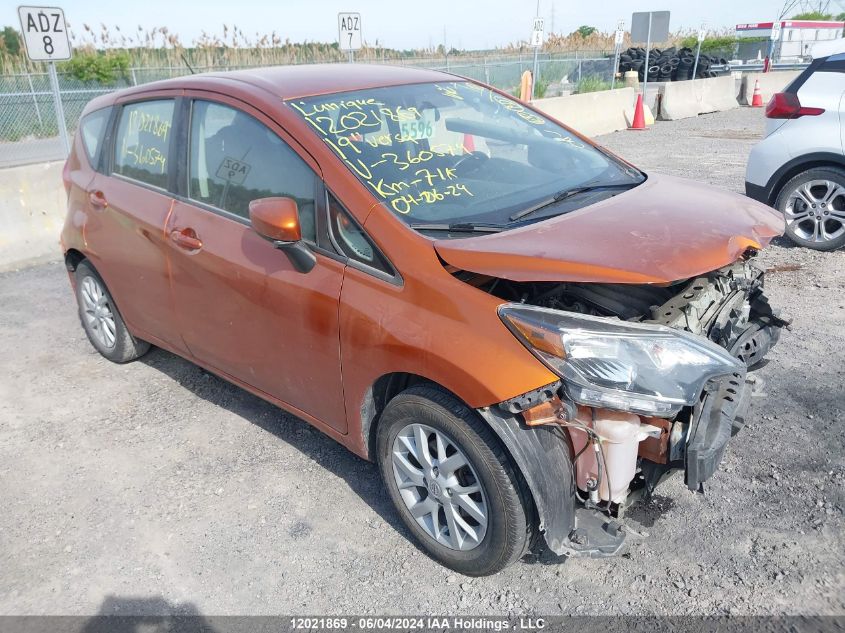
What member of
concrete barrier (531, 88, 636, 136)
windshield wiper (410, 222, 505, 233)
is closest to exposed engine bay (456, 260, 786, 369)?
windshield wiper (410, 222, 505, 233)

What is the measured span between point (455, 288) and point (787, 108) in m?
5.47

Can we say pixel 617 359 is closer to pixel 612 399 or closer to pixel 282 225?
pixel 612 399

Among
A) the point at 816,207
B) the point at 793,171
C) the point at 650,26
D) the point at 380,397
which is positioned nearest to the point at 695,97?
the point at 650,26

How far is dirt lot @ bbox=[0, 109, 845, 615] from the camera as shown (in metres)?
2.77

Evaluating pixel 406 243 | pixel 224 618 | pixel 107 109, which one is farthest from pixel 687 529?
pixel 107 109

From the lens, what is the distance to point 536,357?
2412 mm

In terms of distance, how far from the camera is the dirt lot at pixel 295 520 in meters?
2.77

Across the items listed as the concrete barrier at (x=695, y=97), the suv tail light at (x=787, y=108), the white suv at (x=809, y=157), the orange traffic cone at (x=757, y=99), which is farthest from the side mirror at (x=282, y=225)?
the orange traffic cone at (x=757, y=99)

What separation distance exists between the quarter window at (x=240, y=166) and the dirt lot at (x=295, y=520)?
1308mm

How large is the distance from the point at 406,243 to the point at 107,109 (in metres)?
2.85

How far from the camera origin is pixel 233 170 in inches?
138

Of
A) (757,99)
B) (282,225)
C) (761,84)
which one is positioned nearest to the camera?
(282,225)

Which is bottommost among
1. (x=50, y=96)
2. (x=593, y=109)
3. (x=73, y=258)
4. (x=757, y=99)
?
(x=757, y=99)

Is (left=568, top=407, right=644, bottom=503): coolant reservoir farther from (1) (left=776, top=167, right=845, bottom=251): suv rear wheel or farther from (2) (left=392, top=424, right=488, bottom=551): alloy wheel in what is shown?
(1) (left=776, top=167, right=845, bottom=251): suv rear wheel
